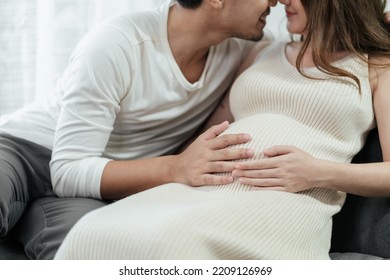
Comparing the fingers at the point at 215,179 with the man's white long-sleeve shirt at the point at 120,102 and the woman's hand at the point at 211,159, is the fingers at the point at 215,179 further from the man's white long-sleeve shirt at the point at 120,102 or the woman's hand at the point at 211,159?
the man's white long-sleeve shirt at the point at 120,102

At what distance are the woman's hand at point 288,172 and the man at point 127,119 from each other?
0.06 m

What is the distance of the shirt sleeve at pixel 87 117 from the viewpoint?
1.36 meters

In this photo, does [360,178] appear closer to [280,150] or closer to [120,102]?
[280,150]

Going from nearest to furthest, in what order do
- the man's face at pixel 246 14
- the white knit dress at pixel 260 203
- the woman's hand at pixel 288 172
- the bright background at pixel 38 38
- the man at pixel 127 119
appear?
the white knit dress at pixel 260 203, the woman's hand at pixel 288 172, the man at pixel 127 119, the man's face at pixel 246 14, the bright background at pixel 38 38

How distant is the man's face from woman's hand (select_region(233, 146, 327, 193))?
391mm

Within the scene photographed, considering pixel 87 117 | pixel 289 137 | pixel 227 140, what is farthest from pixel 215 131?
pixel 87 117

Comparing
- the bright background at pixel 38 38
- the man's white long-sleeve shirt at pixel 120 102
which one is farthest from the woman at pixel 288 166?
the bright background at pixel 38 38

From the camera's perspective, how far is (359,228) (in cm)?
137

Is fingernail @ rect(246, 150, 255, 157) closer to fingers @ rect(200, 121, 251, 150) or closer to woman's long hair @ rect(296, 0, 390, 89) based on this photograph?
fingers @ rect(200, 121, 251, 150)

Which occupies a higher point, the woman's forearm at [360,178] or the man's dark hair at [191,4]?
the man's dark hair at [191,4]

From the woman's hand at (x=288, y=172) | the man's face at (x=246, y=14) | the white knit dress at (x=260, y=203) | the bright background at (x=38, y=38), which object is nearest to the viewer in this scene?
the white knit dress at (x=260, y=203)

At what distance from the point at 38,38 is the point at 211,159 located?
2.86 feet
